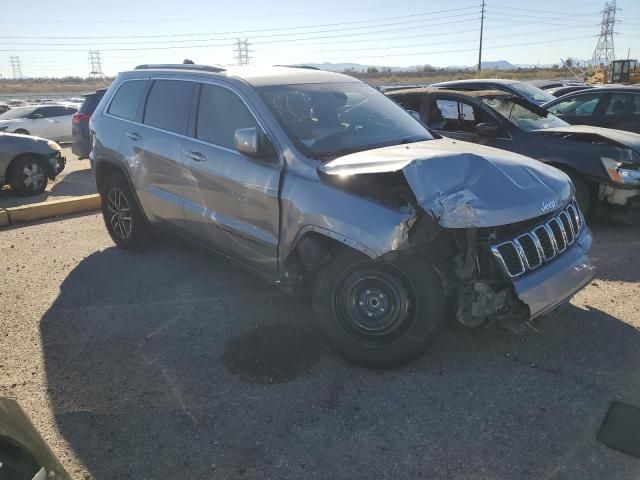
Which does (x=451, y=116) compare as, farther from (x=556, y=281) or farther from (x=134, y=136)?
(x=556, y=281)

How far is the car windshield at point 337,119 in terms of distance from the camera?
393 centimetres

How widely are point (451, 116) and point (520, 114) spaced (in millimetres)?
923

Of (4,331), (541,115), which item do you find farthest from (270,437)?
(541,115)

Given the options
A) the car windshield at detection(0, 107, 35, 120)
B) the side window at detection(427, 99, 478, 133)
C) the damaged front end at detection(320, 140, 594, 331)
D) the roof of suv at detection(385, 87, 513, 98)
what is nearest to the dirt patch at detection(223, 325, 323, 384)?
the damaged front end at detection(320, 140, 594, 331)

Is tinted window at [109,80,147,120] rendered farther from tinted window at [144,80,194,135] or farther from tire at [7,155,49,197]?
tire at [7,155,49,197]

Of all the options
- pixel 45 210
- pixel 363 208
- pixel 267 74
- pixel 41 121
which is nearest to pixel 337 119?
pixel 267 74

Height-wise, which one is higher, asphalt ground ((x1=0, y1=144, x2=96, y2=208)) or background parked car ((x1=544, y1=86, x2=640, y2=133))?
background parked car ((x1=544, y1=86, x2=640, y2=133))

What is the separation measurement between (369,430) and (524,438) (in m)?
0.82

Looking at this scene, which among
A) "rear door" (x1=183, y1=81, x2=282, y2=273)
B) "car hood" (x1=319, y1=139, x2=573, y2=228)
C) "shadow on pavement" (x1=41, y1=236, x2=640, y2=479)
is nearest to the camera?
"shadow on pavement" (x1=41, y1=236, x2=640, y2=479)

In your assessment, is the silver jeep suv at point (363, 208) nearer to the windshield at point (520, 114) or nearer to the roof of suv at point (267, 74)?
the roof of suv at point (267, 74)

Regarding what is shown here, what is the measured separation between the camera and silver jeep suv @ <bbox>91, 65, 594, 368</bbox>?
10.7ft

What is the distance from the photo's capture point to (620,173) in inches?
242

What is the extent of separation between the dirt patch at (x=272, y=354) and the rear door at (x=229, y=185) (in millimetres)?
501

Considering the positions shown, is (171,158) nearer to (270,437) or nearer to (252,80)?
(252,80)
